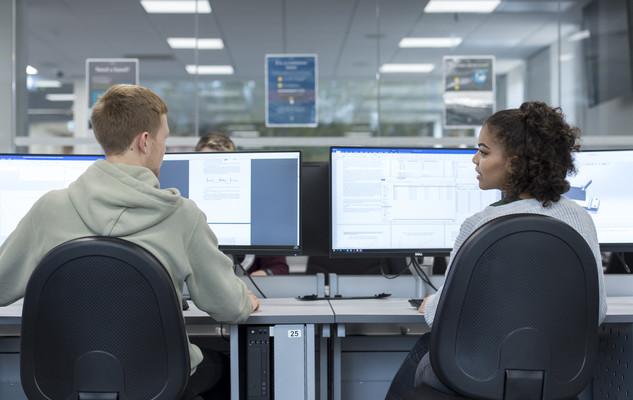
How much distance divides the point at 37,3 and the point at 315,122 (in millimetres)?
2224

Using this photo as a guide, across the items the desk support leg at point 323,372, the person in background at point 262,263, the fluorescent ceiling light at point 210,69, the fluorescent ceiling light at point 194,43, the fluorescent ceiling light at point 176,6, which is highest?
the fluorescent ceiling light at point 176,6

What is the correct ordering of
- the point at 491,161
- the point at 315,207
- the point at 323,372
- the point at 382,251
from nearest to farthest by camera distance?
the point at 491,161, the point at 323,372, the point at 382,251, the point at 315,207

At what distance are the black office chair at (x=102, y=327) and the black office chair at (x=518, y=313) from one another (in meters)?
0.54

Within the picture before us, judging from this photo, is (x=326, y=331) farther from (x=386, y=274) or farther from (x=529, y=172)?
(x=529, y=172)

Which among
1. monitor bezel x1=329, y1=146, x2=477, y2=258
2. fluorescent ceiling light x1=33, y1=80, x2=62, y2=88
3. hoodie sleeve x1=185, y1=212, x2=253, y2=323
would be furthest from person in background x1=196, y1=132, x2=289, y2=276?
fluorescent ceiling light x1=33, y1=80, x2=62, y2=88

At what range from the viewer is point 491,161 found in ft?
4.83

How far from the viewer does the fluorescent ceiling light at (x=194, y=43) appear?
4.43 m

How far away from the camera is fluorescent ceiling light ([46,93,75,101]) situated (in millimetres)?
4332

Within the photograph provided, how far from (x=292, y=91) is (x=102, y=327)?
3.28 m

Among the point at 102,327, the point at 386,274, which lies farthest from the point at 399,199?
the point at 102,327

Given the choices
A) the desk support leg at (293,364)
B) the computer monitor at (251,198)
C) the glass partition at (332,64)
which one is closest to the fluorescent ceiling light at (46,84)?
the glass partition at (332,64)

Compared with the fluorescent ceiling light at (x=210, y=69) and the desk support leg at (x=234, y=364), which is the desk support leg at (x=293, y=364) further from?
the fluorescent ceiling light at (x=210, y=69)

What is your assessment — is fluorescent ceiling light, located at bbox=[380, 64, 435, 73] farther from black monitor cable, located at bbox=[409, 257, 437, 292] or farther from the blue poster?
black monitor cable, located at bbox=[409, 257, 437, 292]

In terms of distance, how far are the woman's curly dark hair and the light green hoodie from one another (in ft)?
→ 2.35
